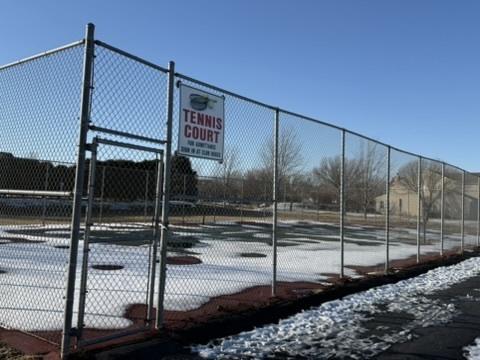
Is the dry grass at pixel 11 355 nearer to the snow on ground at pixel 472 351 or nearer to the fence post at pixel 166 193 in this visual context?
the fence post at pixel 166 193

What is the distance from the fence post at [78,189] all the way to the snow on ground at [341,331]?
1.48 m

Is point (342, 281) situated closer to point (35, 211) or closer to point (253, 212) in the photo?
point (253, 212)

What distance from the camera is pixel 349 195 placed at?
45.1 feet

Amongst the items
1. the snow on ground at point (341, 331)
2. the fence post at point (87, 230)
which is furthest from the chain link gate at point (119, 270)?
the snow on ground at point (341, 331)

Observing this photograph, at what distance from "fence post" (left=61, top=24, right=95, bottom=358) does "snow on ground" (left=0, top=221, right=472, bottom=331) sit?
3.75 feet

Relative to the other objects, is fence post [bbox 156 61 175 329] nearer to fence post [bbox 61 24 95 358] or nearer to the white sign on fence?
the white sign on fence

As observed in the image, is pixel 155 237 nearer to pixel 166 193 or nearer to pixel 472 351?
pixel 166 193

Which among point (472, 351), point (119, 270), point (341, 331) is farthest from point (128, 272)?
point (472, 351)

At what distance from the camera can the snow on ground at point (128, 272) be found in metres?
6.71

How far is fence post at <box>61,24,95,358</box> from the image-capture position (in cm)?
487

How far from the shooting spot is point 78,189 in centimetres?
495

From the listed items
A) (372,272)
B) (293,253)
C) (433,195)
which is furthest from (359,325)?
(433,195)

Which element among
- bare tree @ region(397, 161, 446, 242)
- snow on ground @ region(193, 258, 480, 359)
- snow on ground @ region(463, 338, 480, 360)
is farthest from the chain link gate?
bare tree @ region(397, 161, 446, 242)

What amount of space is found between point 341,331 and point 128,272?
4.83 metres
